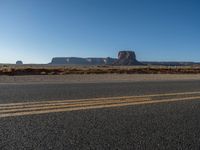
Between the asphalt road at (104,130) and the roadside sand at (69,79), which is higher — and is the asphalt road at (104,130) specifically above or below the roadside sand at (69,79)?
above

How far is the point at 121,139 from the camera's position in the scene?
4.34 m

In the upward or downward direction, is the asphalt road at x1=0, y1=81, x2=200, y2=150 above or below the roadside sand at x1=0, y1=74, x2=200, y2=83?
above

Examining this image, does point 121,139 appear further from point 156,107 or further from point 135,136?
point 156,107

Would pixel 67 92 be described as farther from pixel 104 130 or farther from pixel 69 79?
pixel 69 79

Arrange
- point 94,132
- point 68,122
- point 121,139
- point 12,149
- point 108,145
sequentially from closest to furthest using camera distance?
point 12,149, point 108,145, point 121,139, point 94,132, point 68,122

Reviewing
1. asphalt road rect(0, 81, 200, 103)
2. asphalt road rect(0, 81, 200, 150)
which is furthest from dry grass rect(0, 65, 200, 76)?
asphalt road rect(0, 81, 200, 150)

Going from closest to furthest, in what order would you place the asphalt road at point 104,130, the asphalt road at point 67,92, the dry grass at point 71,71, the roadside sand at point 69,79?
1. the asphalt road at point 104,130
2. the asphalt road at point 67,92
3. the roadside sand at point 69,79
4. the dry grass at point 71,71

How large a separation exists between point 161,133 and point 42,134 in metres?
1.68

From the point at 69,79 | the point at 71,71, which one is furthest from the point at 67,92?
the point at 71,71

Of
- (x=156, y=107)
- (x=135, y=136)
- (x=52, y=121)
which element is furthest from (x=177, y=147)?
(x=156, y=107)

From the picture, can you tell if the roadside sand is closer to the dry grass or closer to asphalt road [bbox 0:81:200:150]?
the dry grass

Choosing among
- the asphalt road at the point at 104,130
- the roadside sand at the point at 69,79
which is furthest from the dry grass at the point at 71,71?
the asphalt road at the point at 104,130

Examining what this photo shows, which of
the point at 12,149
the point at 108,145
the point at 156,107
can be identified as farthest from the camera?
the point at 156,107

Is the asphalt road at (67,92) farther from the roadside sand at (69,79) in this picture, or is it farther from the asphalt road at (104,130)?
the roadside sand at (69,79)
